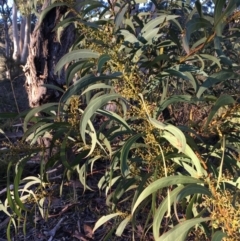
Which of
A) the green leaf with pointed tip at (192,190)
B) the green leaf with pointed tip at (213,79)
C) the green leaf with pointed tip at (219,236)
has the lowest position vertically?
the green leaf with pointed tip at (219,236)

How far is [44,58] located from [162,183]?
146cm

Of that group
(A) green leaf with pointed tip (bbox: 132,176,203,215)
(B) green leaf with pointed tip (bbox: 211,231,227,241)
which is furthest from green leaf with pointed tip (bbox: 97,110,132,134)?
(B) green leaf with pointed tip (bbox: 211,231,227,241)

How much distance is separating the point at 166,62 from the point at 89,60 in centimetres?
28

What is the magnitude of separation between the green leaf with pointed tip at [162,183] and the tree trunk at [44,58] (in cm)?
141

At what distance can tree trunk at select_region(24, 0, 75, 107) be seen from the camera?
226 centimetres

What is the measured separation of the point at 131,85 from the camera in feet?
3.58

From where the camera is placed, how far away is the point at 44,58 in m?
2.30

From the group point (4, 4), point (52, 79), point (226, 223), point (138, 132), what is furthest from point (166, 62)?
point (4, 4)

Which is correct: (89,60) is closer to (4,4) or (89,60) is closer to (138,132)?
(138,132)

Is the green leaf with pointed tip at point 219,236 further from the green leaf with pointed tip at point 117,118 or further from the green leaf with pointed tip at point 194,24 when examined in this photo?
the green leaf with pointed tip at point 194,24

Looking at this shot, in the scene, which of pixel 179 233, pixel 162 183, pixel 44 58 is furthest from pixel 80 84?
pixel 44 58

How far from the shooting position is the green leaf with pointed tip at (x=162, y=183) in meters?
0.99

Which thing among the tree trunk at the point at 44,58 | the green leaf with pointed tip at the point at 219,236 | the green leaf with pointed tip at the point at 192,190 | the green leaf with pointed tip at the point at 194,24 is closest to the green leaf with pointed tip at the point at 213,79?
the green leaf with pointed tip at the point at 194,24

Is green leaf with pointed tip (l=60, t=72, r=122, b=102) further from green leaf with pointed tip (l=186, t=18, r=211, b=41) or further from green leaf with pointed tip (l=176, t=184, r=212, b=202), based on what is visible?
green leaf with pointed tip (l=176, t=184, r=212, b=202)
